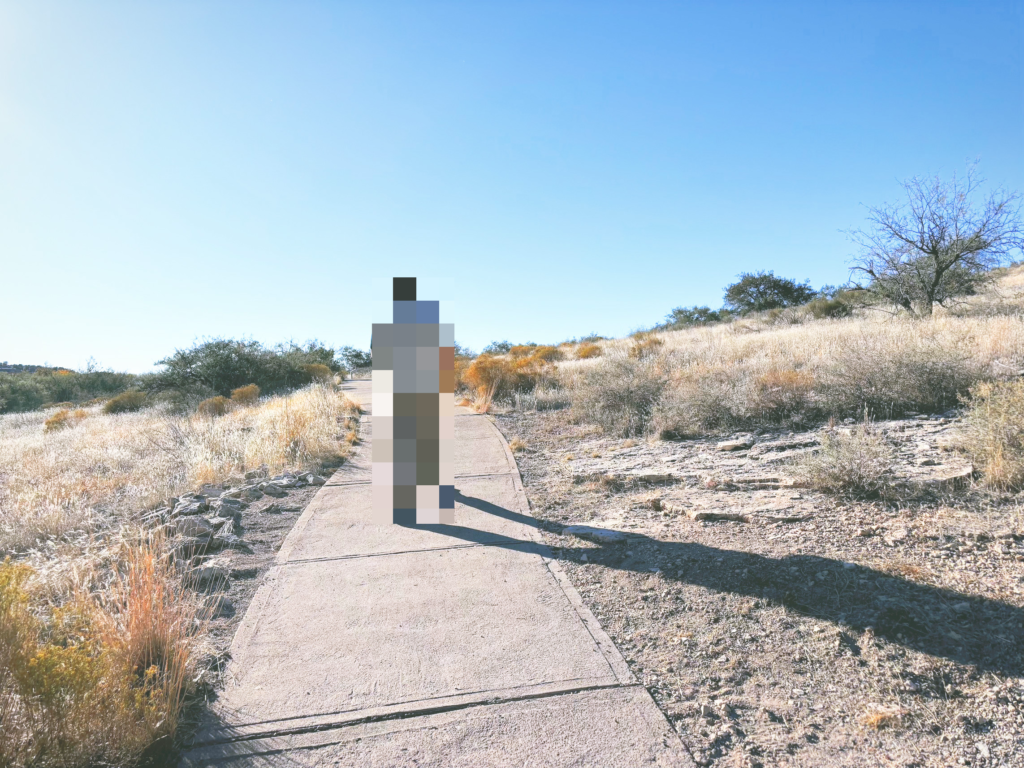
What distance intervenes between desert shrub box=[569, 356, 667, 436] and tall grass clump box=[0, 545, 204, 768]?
23.3 ft

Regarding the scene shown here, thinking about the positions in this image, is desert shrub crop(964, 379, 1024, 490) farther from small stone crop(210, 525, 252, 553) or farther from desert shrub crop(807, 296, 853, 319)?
desert shrub crop(807, 296, 853, 319)

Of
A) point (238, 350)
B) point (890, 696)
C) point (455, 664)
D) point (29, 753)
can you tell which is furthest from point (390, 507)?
point (238, 350)

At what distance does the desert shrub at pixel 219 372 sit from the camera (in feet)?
68.2

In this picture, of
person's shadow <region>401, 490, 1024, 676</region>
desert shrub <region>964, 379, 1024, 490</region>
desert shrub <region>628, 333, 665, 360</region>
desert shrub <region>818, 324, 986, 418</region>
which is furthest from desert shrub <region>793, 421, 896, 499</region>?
desert shrub <region>628, 333, 665, 360</region>

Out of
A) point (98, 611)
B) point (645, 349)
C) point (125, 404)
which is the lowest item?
point (98, 611)

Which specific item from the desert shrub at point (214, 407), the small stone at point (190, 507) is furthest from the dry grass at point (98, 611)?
the desert shrub at point (214, 407)

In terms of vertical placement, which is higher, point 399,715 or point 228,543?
point 228,543

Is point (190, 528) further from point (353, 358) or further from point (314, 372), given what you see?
point (353, 358)

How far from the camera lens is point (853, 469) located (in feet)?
16.0

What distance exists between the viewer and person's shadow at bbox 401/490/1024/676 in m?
2.82

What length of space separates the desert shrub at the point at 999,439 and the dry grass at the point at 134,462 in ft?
25.2

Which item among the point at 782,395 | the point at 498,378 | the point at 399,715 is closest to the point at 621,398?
the point at 782,395

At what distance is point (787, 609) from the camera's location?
340 centimetres

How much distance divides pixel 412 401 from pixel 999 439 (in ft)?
16.6
